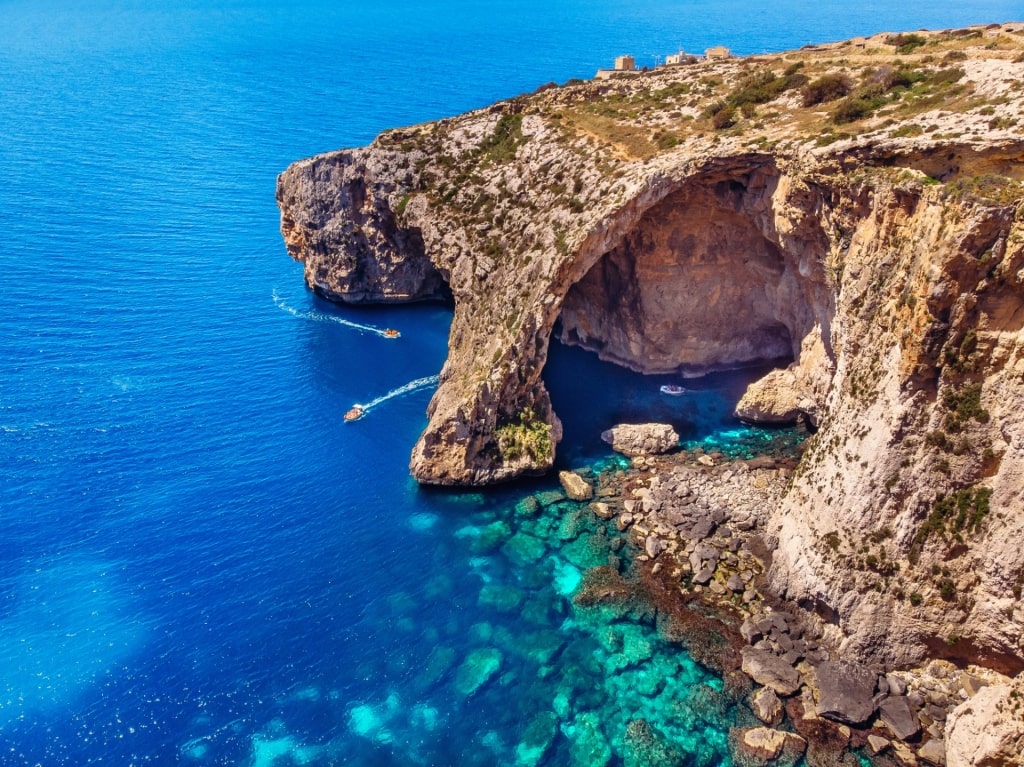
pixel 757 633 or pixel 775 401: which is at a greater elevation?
pixel 775 401

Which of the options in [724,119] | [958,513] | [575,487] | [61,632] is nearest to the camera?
[958,513]

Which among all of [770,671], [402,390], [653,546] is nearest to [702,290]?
[653,546]

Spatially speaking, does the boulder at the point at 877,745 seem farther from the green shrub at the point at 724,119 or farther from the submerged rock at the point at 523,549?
the green shrub at the point at 724,119

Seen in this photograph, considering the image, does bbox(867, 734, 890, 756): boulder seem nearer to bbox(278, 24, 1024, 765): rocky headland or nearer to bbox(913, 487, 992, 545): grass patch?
bbox(278, 24, 1024, 765): rocky headland

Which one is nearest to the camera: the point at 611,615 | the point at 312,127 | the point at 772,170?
the point at 611,615

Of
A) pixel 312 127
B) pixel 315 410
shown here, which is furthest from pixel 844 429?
pixel 312 127

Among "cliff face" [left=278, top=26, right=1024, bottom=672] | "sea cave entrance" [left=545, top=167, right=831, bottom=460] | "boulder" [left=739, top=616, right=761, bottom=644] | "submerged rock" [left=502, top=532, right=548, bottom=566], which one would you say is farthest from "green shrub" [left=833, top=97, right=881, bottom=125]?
"submerged rock" [left=502, top=532, right=548, bottom=566]

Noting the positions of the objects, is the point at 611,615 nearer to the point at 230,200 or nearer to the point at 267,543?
the point at 267,543

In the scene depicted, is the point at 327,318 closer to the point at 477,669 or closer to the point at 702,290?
the point at 702,290
